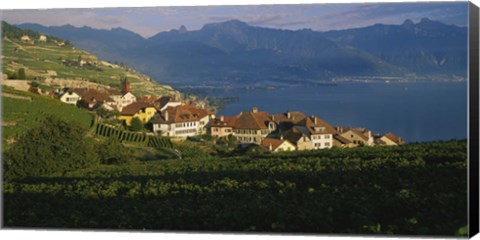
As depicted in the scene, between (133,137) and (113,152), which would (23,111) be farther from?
(133,137)

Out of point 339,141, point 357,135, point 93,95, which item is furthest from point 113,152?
point 357,135

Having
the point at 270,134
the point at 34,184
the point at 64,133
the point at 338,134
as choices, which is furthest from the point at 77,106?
the point at 338,134

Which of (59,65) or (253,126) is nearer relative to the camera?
(253,126)

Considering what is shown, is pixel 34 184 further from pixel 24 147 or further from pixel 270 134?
pixel 270 134

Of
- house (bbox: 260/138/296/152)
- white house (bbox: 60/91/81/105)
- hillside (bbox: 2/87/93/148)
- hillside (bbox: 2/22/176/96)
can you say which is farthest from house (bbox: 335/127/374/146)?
hillside (bbox: 2/87/93/148)

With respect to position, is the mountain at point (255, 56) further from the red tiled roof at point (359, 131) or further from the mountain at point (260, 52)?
the red tiled roof at point (359, 131)

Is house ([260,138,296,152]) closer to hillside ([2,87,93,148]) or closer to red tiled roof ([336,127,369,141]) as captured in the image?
red tiled roof ([336,127,369,141])
